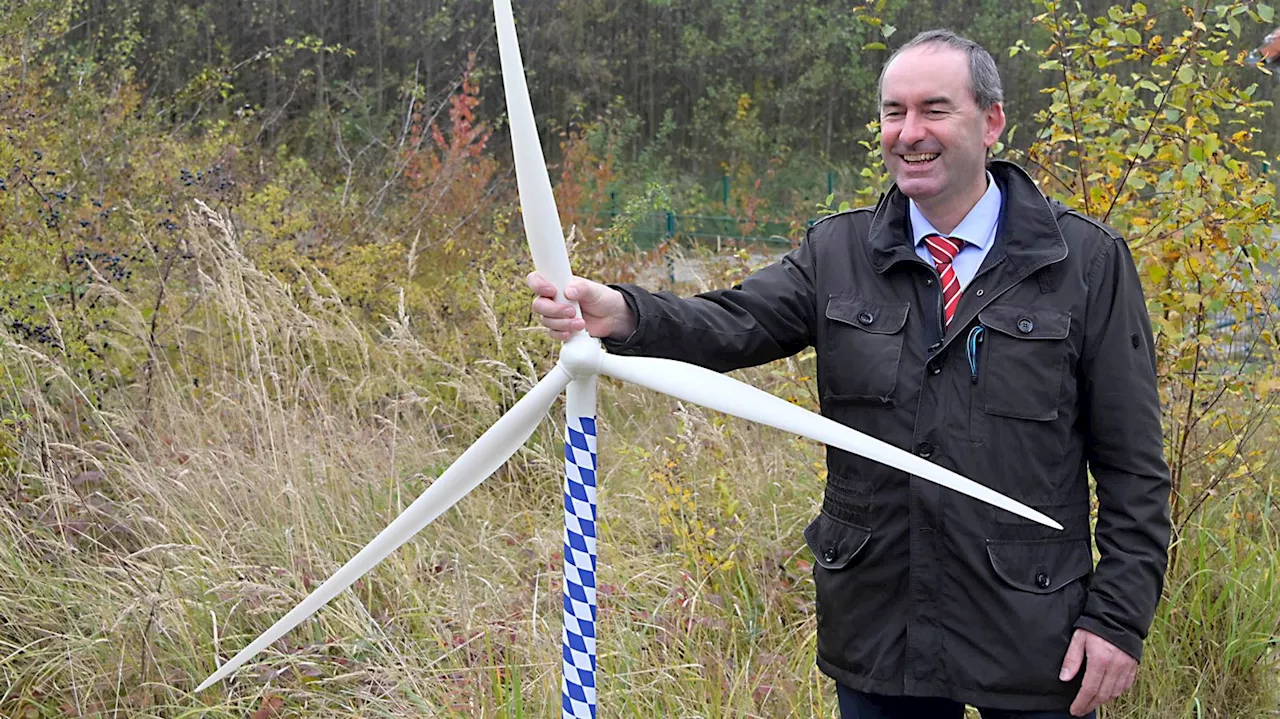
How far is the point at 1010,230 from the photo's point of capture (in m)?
2.59

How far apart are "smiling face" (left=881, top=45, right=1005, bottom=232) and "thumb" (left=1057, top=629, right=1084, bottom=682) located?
2.84ft

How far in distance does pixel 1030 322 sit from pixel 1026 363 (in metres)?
0.08

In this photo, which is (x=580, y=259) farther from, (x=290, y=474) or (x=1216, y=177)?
(x=1216, y=177)

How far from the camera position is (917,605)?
2.58 metres

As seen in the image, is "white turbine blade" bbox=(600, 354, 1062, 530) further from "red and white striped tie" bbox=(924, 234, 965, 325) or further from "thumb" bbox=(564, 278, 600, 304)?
"red and white striped tie" bbox=(924, 234, 965, 325)

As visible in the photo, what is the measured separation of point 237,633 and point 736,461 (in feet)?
6.98

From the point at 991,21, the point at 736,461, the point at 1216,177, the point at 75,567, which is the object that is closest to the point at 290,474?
the point at 75,567

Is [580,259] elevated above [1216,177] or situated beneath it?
situated beneath

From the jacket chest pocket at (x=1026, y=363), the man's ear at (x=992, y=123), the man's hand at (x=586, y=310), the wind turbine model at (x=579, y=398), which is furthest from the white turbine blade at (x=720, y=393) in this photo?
the man's ear at (x=992, y=123)

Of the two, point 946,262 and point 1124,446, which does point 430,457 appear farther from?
point 1124,446

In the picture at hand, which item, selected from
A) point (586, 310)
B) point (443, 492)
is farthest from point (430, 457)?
point (586, 310)

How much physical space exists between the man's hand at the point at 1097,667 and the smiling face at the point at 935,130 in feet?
2.88

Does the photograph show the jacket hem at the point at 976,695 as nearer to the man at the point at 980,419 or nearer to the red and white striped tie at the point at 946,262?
the man at the point at 980,419

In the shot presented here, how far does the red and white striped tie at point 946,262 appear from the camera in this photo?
8.55 ft
